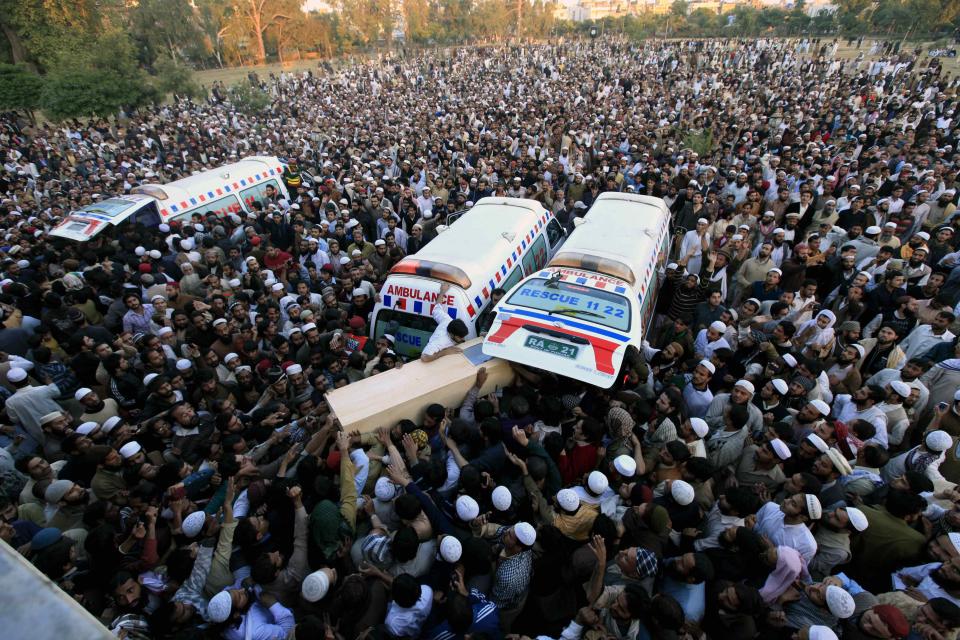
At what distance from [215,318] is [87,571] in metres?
3.53

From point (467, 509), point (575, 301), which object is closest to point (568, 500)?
Result: point (467, 509)

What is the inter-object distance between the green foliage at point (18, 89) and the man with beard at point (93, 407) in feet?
79.9

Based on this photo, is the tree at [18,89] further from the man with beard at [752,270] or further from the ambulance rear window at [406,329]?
the man with beard at [752,270]

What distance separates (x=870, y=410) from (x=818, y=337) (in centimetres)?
124

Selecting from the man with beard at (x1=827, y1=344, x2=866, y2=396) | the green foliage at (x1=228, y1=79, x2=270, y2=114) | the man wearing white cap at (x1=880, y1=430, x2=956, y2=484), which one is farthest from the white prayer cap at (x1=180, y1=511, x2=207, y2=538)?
the green foliage at (x1=228, y1=79, x2=270, y2=114)

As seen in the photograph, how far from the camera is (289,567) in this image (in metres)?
3.01

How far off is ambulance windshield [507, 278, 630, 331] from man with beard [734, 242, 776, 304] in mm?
3283

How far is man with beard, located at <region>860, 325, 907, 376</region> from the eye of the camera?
479cm

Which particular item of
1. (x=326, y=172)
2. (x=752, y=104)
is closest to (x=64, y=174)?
(x=326, y=172)

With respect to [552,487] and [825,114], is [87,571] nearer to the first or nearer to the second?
[552,487]

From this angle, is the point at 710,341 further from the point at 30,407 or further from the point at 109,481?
the point at 30,407

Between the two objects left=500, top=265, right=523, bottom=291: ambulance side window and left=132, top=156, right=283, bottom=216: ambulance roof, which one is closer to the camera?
left=500, top=265, right=523, bottom=291: ambulance side window

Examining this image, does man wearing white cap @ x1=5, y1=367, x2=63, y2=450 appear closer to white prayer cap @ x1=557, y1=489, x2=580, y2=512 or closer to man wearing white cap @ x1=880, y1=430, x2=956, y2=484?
white prayer cap @ x1=557, y1=489, x2=580, y2=512

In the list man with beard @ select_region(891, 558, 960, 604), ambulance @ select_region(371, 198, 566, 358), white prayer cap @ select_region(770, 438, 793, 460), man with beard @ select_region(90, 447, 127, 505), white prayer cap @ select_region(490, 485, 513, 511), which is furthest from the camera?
ambulance @ select_region(371, 198, 566, 358)
